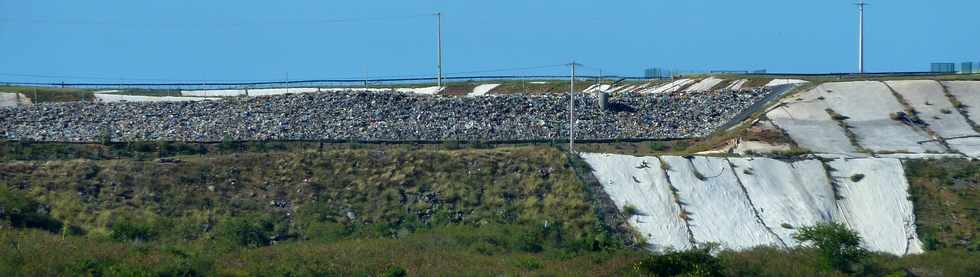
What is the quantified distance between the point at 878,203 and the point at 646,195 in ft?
29.0

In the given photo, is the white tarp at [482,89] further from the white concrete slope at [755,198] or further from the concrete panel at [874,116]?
the white concrete slope at [755,198]

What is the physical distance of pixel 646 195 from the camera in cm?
5238

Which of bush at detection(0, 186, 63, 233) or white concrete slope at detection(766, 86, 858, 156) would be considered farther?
white concrete slope at detection(766, 86, 858, 156)

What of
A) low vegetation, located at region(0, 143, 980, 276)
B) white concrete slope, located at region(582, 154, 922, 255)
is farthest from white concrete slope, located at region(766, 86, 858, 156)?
low vegetation, located at region(0, 143, 980, 276)

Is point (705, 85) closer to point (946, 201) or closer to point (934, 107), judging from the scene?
point (934, 107)

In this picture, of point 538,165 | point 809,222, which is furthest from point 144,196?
point 809,222

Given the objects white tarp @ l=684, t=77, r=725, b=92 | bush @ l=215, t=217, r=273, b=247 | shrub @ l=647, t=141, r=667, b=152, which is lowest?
bush @ l=215, t=217, r=273, b=247

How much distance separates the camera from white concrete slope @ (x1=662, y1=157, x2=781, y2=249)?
49.6 metres

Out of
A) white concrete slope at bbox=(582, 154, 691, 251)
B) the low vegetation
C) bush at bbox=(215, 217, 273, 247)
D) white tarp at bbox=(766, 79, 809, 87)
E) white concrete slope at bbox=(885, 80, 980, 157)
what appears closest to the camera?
the low vegetation

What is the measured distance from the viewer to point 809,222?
2015 inches

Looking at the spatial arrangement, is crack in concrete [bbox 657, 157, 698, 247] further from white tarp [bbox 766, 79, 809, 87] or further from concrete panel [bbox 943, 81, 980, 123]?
white tarp [bbox 766, 79, 809, 87]

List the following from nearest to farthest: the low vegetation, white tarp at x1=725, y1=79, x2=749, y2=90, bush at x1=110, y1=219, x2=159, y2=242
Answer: the low vegetation
bush at x1=110, y1=219, x2=159, y2=242
white tarp at x1=725, y1=79, x2=749, y2=90

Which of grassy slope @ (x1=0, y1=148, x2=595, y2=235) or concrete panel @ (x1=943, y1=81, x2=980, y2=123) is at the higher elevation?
concrete panel @ (x1=943, y1=81, x2=980, y2=123)

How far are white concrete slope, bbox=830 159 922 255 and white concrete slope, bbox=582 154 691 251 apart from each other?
21.7ft
